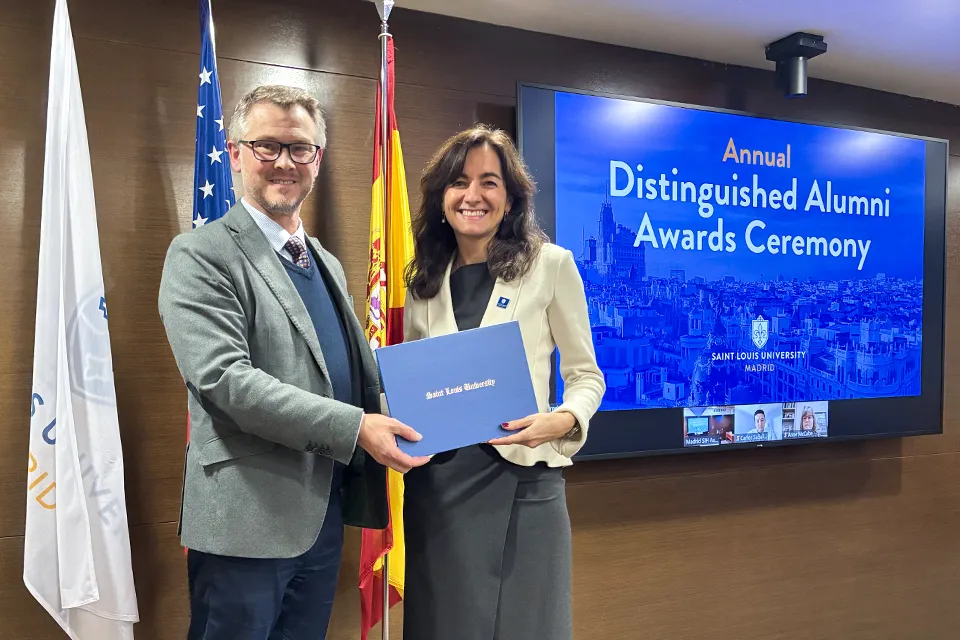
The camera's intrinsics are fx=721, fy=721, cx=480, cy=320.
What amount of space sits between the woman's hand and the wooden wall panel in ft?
3.76

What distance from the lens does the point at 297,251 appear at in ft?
5.10

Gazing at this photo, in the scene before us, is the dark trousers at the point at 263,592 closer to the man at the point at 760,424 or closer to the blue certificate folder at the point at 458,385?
the blue certificate folder at the point at 458,385

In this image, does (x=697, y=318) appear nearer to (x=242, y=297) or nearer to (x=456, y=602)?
(x=456, y=602)

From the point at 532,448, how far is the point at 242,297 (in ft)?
2.30

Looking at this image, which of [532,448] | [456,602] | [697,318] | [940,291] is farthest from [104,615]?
[940,291]

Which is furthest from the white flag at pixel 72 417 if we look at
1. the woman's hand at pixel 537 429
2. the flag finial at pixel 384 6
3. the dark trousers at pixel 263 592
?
the woman's hand at pixel 537 429

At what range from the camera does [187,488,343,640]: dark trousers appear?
1.39m

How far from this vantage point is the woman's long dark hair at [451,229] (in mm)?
1678

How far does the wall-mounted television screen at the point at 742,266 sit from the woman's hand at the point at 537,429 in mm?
1069

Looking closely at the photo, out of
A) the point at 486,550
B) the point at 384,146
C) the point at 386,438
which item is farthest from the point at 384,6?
the point at 486,550

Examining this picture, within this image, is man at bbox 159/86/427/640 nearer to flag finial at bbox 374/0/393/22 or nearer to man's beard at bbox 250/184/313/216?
man's beard at bbox 250/184/313/216

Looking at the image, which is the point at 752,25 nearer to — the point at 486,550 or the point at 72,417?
the point at 486,550

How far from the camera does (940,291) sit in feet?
11.0

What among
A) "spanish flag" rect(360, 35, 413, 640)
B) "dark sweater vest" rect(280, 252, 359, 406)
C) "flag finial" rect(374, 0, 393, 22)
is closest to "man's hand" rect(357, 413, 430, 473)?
"dark sweater vest" rect(280, 252, 359, 406)
